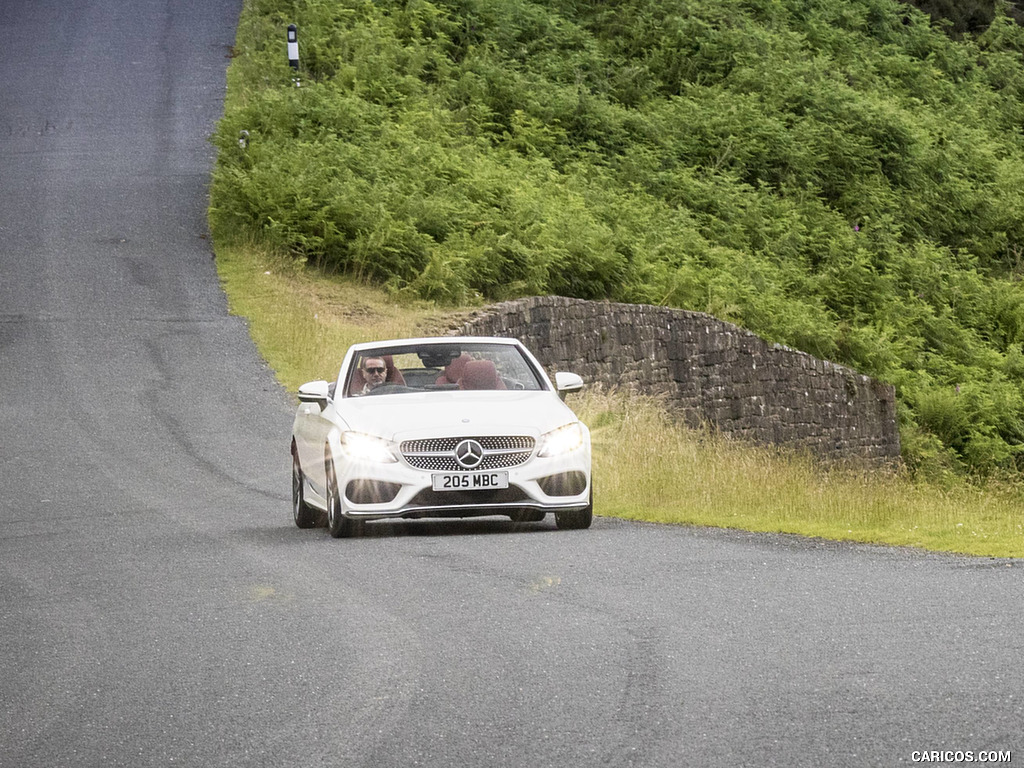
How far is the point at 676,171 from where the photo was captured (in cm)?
3206

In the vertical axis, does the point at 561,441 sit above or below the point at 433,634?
below

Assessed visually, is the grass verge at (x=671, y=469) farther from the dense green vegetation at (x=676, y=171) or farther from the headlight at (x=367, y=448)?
the headlight at (x=367, y=448)

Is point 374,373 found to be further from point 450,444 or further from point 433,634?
point 433,634

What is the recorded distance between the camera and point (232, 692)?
679 centimetres

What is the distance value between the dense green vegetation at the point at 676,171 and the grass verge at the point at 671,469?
39.0 inches

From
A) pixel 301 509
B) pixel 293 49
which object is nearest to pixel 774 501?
pixel 301 509

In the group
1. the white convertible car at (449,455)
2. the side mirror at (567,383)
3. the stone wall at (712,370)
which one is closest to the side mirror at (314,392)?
the white convertible car at (449,455)

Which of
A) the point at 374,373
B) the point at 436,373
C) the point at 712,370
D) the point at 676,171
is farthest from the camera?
the point at 676,171

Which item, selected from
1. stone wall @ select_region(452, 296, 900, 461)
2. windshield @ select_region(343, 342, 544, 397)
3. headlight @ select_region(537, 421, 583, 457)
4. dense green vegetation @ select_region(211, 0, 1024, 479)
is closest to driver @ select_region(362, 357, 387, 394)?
windshield @ select_region(343, 342, 544, 397)

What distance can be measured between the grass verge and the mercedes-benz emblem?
2202 millimetres

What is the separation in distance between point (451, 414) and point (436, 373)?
4.24 ft

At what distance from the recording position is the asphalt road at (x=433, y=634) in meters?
5.98

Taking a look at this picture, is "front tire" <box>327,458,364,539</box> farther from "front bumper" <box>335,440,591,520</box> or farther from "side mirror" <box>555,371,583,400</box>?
"side mirror" <box>555,371,583,400</box>

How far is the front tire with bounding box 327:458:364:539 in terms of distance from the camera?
11383 mm
